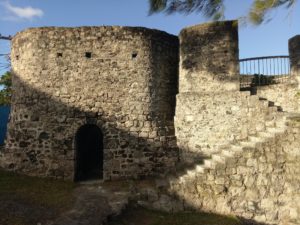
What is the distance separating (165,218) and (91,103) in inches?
170

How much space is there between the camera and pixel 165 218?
765 cm

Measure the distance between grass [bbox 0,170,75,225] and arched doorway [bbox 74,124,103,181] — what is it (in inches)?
42.2

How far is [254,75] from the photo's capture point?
11758 millimetres

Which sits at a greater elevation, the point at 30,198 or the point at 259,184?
the point at 259,184

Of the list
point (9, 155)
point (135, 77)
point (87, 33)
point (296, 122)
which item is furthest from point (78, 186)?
point (296, 122)

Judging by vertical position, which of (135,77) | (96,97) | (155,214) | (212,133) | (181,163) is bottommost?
(155,214)

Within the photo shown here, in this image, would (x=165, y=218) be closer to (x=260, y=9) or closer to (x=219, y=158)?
(x=219, y=158)

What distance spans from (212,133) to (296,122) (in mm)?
2645

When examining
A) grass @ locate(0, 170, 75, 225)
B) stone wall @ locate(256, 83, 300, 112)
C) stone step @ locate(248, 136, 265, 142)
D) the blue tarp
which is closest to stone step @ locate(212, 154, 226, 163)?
stone step @ locate(248, 136, 265, 142)

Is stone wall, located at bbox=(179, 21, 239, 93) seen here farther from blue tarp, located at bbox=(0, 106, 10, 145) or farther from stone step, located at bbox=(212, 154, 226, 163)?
blue tarp, located at bbox=(0, 106, 10, 145)

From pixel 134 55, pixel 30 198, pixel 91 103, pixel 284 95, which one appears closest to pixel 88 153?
pixel 91 103

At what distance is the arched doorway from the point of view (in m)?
10.8

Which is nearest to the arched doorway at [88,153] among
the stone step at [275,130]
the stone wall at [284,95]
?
the stone step at [275,130]

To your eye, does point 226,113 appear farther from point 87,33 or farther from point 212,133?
point 87,33
